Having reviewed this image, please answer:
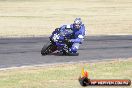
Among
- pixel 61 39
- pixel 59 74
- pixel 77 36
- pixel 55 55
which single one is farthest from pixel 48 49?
pixel 59 74

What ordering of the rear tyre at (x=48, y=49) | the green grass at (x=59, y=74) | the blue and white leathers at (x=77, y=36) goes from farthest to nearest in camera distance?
1. the rear tyre at (x=48, y=49)
2. the blue and white leathers at (x=77, y=36)
3. the green grass at (x=59, y=74)

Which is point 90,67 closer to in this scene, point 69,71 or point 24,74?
point 69,71

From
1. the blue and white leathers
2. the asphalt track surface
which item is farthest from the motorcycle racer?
the asphalt track surface

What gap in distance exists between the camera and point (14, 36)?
32625 millimetres

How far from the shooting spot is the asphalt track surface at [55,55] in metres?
22.6

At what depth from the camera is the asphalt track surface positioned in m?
22.6

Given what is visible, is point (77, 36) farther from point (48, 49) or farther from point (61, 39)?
point (48, 49)

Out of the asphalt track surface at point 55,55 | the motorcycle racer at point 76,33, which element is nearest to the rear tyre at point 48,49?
the asphalt track surface at point 55,55

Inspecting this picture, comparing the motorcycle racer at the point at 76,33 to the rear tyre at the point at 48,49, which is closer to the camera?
the motorcycle racer at the point at 76,33

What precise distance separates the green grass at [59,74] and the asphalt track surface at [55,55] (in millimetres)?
→ 1565

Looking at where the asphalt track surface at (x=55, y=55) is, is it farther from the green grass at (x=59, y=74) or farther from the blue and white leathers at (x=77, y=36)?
the green grass at (x=59, y=74)

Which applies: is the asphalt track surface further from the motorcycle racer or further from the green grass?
the green grass

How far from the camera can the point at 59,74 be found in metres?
18.9

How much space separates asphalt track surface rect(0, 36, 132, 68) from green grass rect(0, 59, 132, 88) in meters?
1.57
